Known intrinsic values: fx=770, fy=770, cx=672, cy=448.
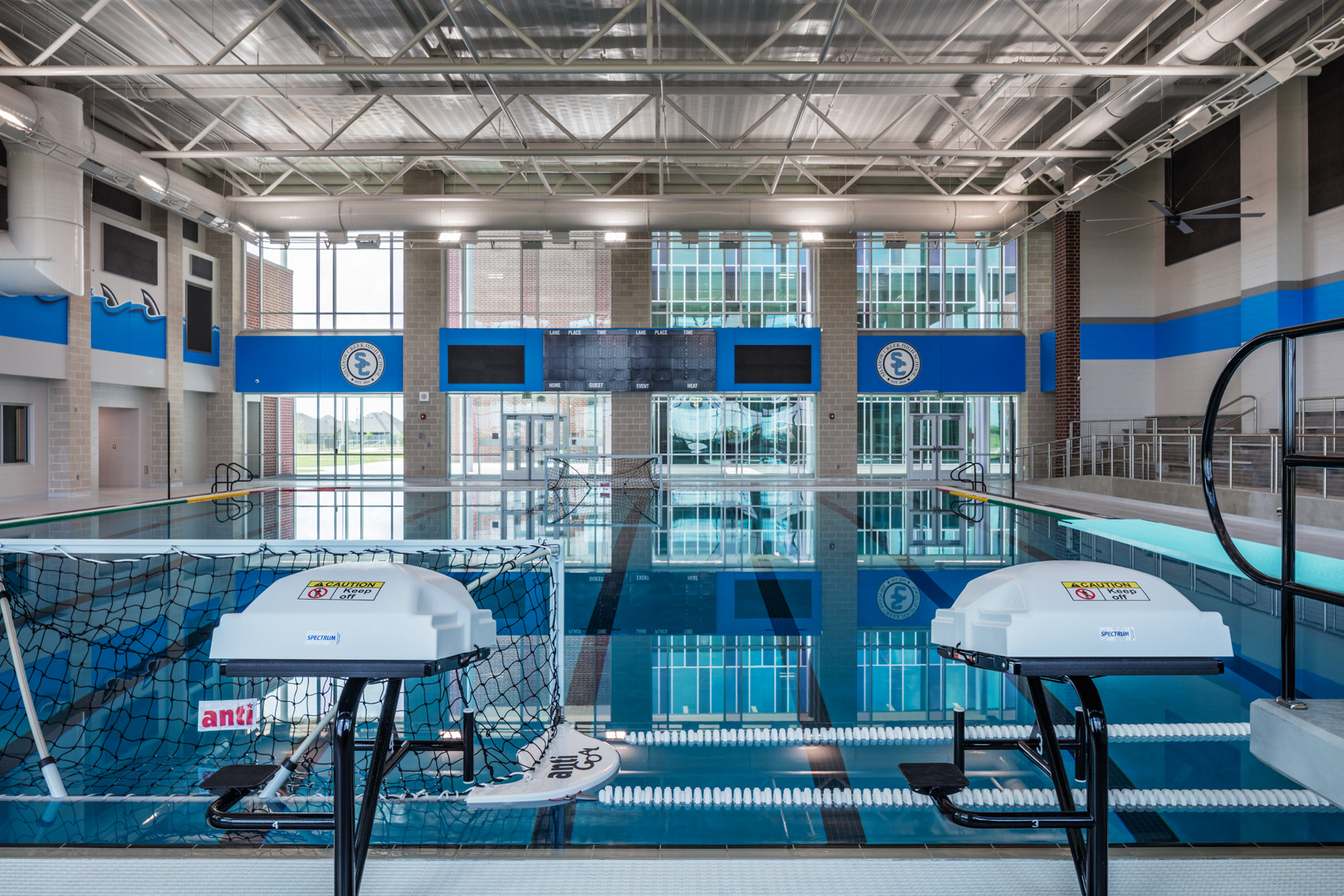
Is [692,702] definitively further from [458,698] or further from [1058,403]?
[1058,403]

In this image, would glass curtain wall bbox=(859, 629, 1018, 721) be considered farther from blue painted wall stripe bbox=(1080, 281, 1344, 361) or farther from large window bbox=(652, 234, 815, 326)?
large window bbox=(652, 234, 815, 326)

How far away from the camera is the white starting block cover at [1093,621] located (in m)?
1.65

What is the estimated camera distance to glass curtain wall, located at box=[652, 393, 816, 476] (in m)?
19.9

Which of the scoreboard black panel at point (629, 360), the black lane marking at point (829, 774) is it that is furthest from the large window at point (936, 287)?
the black lane marking at point (829, 774)

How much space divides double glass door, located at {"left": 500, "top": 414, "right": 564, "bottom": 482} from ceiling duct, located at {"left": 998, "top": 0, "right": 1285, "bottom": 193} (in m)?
12.3

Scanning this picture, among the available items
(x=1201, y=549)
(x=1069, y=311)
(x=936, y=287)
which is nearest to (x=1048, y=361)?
(x=1069, y=311)

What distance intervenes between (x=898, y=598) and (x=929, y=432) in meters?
14.3

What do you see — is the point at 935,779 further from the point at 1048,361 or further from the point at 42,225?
the point at 1048,361

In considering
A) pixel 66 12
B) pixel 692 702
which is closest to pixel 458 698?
pixel 692 702

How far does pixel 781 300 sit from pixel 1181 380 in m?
9.29

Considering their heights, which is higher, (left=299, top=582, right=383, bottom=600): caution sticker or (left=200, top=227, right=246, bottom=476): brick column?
(left=200, top=227, right=246, bottom=476): brick column

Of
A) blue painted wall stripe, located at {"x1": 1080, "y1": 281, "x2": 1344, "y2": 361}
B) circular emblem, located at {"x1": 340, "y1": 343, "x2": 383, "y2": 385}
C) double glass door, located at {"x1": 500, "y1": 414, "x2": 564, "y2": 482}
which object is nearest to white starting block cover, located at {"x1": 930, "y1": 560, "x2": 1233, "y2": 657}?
blue painted wall stripe, located at {"x1": 1080, "y1": 281, "x2": 1344, "y2": 361}

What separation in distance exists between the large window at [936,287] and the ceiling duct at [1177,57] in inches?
249

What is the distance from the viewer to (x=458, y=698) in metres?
3.80
